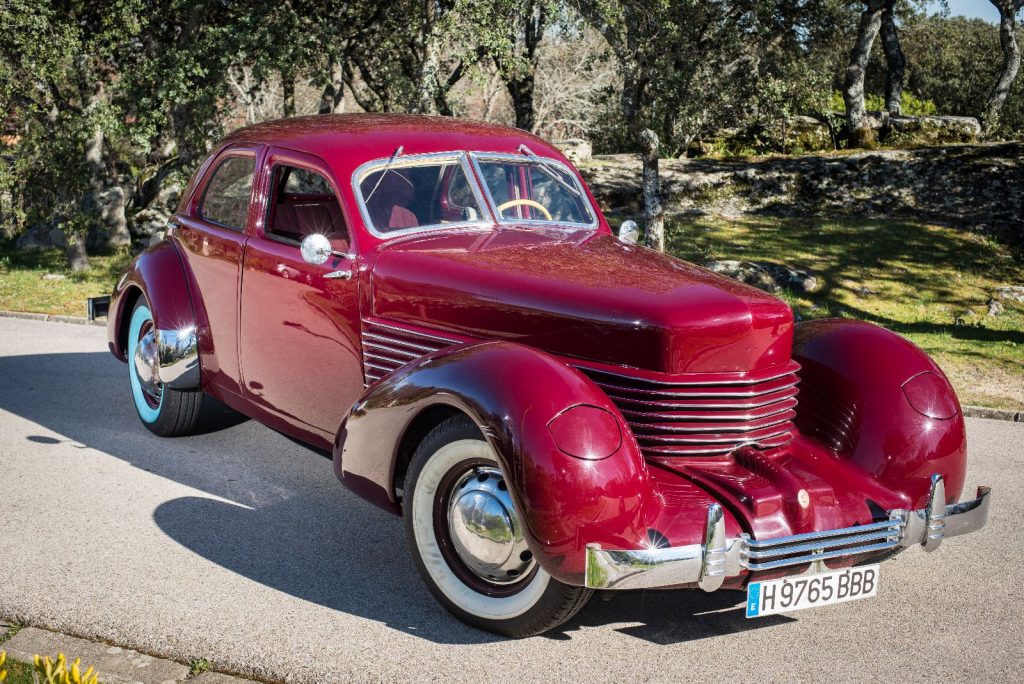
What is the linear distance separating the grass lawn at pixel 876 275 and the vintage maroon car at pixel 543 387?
200 inches

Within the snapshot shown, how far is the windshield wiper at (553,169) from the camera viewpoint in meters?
5.58

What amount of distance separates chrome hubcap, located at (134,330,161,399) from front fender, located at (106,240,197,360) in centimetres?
22

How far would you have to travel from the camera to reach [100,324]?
422 inches

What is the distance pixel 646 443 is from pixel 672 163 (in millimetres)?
14806

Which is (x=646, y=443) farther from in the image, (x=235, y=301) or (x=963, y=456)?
(x=235, y=301)

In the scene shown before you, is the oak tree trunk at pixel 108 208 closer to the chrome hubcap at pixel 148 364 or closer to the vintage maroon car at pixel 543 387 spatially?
the chrome hubcap at pixel 148 364

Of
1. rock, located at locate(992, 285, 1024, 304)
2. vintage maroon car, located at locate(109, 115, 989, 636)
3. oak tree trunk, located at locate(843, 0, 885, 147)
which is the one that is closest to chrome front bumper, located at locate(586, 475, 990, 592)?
vintage maroon car, located at locate(109, 115, 989, 636)

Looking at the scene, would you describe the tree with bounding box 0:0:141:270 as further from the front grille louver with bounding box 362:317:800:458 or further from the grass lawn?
the front grille louver with bounding box 362:317:800:458

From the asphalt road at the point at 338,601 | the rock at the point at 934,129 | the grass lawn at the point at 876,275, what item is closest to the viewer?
the asphalt road at the point at 338,601

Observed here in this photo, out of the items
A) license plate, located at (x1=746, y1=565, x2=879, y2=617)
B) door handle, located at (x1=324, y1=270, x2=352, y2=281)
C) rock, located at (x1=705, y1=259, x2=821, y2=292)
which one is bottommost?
rock, located at (x1=705, y1=259, x2=821, y2=292)

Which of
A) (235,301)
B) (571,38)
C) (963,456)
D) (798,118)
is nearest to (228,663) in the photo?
(235,301)

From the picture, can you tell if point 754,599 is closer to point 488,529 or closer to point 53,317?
point 488,529

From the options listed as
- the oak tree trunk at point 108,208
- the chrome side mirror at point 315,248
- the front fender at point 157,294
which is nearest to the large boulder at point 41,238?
the oak tree trunk at point 108,208

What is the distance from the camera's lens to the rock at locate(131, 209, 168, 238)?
55.0 feet
